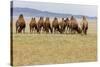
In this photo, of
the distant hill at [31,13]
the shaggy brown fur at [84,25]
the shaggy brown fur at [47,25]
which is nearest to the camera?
the distant hill at [31,13]

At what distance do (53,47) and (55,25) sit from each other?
0.24m

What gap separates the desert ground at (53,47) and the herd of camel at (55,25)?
44mm

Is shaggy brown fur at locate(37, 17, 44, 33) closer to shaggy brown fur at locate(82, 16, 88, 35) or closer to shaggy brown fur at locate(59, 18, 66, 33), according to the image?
shaggy brown fur at locate(59, 18, 66, 33)

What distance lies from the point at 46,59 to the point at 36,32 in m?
0.31

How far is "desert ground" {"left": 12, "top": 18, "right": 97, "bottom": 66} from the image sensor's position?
214 cm

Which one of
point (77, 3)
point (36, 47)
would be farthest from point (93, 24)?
point (36, 47)

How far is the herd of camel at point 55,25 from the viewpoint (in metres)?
→ 2.15

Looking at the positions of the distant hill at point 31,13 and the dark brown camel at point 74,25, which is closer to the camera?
the distant hill at point 31,13

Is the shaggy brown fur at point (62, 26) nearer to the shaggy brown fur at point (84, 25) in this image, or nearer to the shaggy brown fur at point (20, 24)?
the shaggy brown fur at point (84, 25)

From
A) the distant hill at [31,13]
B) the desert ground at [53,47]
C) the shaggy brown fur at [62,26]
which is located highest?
the distant hill at [31,13]

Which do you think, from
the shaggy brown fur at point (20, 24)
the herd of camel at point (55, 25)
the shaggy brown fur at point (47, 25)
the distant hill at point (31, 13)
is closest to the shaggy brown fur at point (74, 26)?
the herd of camel at point (55, 25)

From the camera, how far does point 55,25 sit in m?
2.28

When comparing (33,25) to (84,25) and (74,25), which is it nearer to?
(74,25)
